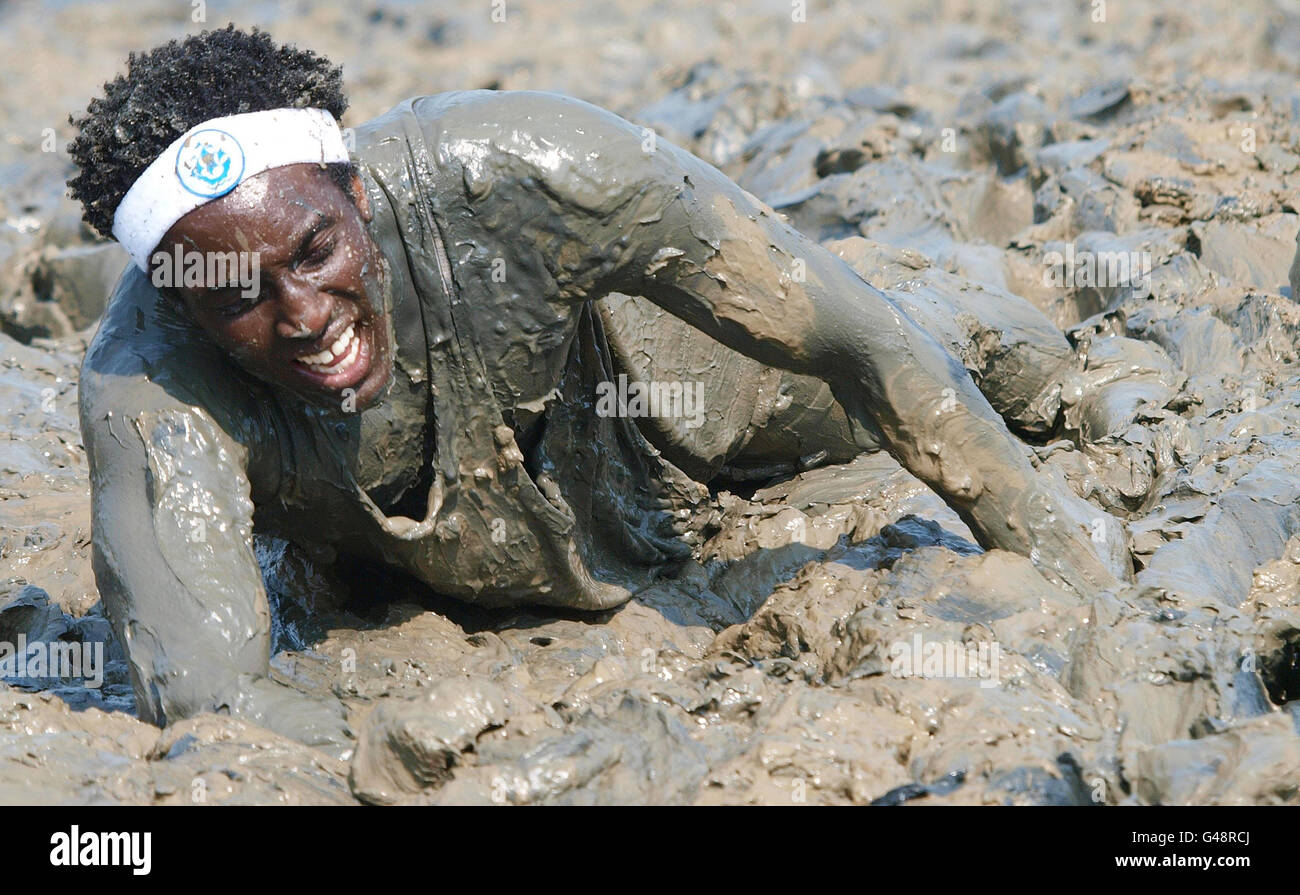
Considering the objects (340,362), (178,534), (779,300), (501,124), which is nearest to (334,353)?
(340,362)

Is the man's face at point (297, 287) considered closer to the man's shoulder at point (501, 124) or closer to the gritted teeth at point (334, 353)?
the gritted teeth at point (334, 353)

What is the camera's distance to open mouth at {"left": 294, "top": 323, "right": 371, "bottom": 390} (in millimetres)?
2611

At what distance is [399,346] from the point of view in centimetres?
282

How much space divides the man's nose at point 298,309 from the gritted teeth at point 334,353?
0.05 m

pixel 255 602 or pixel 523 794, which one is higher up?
pixel 255 602

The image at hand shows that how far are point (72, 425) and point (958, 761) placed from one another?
11.5 ft

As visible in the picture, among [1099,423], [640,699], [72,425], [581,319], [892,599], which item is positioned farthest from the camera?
[72,425]

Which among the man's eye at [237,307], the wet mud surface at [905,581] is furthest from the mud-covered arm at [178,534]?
the man's eye at [237,307]

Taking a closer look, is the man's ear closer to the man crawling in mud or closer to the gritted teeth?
the man crawling in mud

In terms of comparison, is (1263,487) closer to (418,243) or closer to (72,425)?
(418,243)

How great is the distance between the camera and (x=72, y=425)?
4.84 metres

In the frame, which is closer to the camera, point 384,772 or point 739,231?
point 384,772

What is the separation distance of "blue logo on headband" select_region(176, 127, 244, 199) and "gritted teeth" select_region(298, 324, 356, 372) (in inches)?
12.1

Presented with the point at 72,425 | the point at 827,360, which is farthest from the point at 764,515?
the point at 72,425
